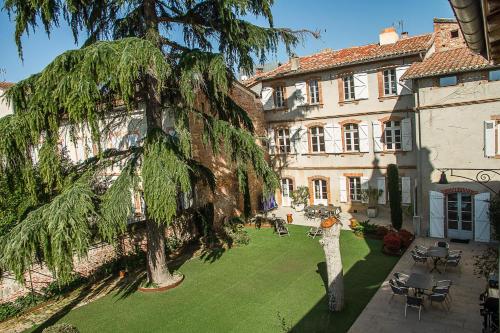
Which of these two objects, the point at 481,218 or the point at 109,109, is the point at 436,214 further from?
the point at 109,109

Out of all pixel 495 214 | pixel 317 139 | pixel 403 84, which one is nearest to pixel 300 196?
pixel 317 139

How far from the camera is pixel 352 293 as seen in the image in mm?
10453

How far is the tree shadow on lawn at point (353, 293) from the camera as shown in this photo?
350 inches

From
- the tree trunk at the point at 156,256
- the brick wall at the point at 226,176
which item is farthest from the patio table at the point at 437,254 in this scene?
the tree trunk at the point at 156,256

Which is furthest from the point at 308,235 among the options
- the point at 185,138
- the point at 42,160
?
the point at 42,160

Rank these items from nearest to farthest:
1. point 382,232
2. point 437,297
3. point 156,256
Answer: point 437,297
point 156,256
point 382,232

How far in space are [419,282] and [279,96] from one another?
1451 cm

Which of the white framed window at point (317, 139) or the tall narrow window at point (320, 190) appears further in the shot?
the tall narrow window at point (320, 190)

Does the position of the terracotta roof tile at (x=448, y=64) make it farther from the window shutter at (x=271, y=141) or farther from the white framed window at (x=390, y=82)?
the window shutter at (x=271, y=141)

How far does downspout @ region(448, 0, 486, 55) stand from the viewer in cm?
229

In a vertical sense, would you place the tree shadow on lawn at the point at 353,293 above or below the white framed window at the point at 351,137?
below

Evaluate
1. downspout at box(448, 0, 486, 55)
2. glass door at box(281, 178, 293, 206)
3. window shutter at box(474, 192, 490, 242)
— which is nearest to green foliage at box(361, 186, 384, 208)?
glass door at box(281, 178, 293, 206)

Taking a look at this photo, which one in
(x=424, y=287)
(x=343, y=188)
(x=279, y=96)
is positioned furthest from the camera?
(x=279, y=96)

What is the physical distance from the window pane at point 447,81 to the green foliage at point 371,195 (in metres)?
6.46
